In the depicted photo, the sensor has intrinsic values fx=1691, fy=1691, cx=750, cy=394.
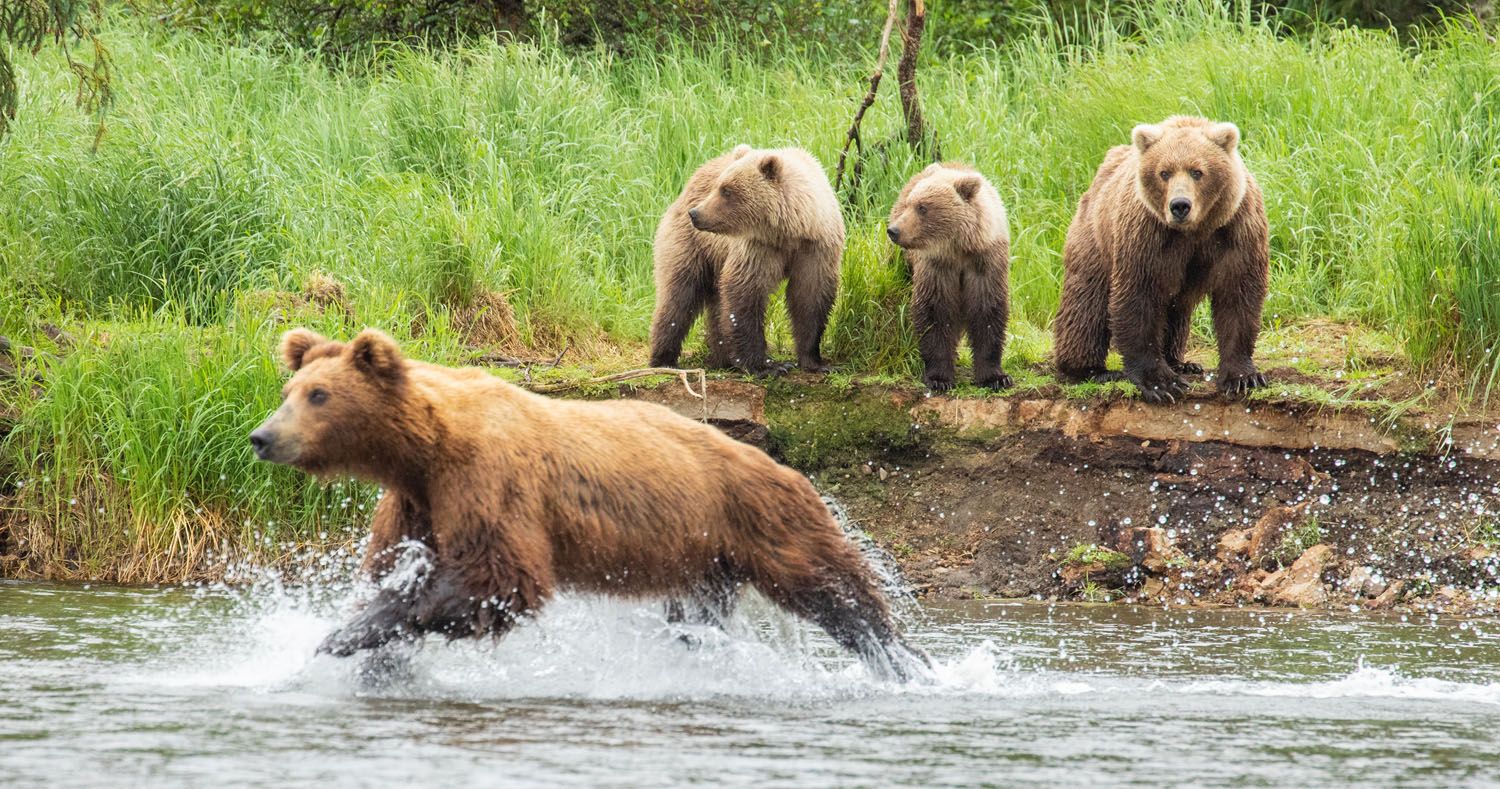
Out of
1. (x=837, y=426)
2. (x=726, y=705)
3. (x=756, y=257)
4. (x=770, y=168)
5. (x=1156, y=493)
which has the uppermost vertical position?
(x=770, y=168)

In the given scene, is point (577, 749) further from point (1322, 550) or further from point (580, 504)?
point (1322, 550)

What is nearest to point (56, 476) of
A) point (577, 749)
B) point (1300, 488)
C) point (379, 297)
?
point (379, 297)

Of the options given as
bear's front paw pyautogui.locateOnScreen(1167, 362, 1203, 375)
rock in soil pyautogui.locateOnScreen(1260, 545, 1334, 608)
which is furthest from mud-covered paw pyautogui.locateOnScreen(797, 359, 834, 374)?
rock in soil pyautogui.locateOnScreen(1260, 545, 1334, 608)

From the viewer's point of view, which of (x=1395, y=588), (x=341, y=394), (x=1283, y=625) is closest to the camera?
(x=341, y=394)

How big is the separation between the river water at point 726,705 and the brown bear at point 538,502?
0.25 m

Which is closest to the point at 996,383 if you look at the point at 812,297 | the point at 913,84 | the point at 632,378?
the point at 812,297

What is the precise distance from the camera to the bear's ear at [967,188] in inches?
355

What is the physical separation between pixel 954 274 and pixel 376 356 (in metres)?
4.49

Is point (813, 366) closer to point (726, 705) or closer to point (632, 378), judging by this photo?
point (632, 378)

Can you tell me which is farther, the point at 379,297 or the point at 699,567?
the point at 379,297

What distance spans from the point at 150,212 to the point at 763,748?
691 cm

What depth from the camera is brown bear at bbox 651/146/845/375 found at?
917cm

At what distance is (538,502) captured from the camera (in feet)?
17.3

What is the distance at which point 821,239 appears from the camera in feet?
30.3
